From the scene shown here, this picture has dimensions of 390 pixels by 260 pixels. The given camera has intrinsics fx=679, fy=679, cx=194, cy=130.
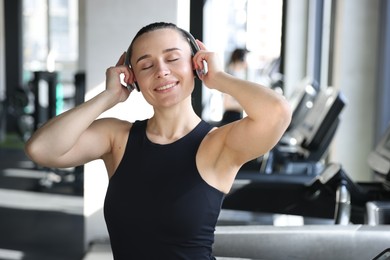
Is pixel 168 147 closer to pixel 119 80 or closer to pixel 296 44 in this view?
pixel 119 80

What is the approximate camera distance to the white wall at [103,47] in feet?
9.14

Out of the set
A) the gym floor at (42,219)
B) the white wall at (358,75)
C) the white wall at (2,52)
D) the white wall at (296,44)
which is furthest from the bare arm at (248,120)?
the white wall at (2,52)

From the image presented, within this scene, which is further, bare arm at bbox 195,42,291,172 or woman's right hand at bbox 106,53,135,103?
woman's right hand at bbox 106,53,135,103

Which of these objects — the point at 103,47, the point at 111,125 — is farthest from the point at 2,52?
the point at 111,125

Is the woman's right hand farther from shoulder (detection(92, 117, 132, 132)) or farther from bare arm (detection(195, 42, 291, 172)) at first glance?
bare arm (detection(195, 42, 291, 172))

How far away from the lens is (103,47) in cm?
294

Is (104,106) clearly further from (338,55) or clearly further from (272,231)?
(338,55)

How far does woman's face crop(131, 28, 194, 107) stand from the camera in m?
1.48

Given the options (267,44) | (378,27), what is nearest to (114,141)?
(378,27)

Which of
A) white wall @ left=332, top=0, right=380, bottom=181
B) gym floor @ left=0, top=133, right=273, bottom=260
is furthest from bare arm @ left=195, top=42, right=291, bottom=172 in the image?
white wall @ left=332, top=0, right=380, bottom=181

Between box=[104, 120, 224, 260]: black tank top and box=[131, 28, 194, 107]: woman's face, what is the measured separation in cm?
11

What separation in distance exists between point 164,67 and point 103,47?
1.52 meters

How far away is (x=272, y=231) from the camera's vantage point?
2.12 m

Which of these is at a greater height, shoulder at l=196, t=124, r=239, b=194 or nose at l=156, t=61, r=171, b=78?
nose at l=156, t=61, r=171, b=78
